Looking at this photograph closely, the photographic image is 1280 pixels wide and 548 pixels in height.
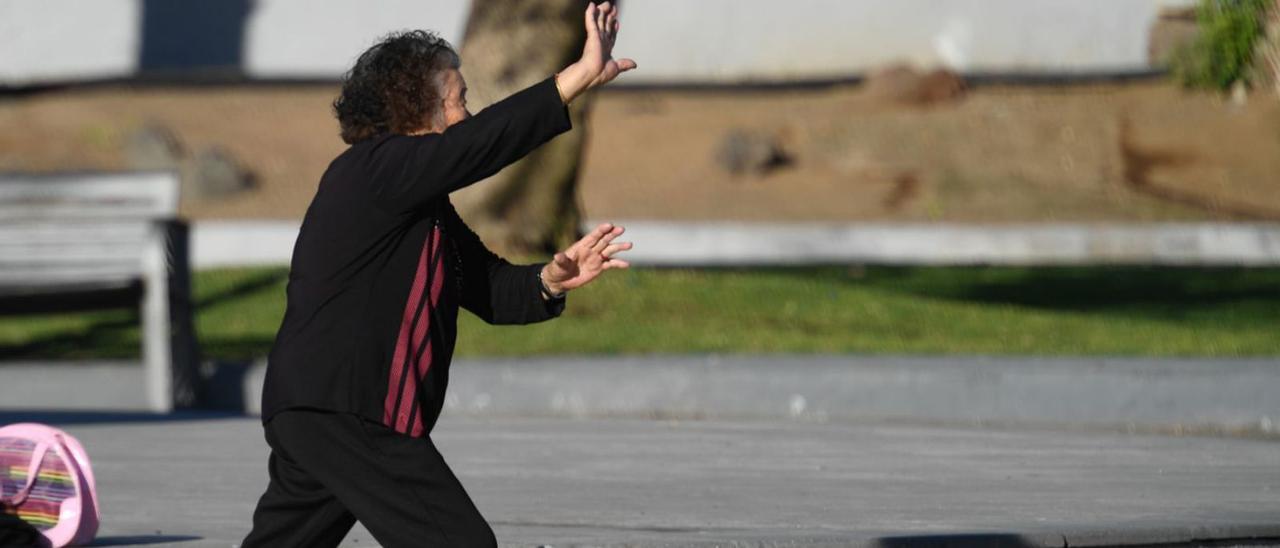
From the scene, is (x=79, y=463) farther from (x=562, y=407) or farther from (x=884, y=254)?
(x=884, y=254)

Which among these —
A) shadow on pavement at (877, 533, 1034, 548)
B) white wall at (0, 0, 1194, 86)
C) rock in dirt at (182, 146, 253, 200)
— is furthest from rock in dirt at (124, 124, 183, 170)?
shadow on pavement at (877, 533, 1034, 548)

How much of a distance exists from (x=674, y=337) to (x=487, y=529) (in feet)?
25.4

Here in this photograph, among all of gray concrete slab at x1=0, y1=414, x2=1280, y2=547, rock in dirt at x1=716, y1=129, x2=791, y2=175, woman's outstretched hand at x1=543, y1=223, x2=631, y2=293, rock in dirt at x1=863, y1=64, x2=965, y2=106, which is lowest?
gray concrete slab at x1=0, y1=414, x2=1280, y2=547

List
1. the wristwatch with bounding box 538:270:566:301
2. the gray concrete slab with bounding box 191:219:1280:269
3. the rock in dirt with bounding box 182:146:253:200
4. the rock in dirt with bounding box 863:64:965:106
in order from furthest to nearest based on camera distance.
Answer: the rock in dirt with bounding box 863:64:965:106, the rock in dirt with bounding box 182:146:253:200, the gray concrete slab with bounding box 191:219:1280:269, the wristwatch with bounding box 538:270:566:301

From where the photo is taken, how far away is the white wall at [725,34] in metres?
32.3

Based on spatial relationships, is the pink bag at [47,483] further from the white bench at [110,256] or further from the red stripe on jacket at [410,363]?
the white bench at [110,256]

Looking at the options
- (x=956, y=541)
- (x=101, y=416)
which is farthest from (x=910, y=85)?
(x=956, y=541)

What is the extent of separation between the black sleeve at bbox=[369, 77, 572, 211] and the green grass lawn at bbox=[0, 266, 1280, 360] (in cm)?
710

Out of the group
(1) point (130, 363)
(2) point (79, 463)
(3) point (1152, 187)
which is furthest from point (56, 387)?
(3) point (1152, 187)

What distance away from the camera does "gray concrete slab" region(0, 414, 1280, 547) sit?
6.04 meters

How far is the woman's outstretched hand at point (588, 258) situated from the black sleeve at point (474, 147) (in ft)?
1.07

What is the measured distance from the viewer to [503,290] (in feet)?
15.6

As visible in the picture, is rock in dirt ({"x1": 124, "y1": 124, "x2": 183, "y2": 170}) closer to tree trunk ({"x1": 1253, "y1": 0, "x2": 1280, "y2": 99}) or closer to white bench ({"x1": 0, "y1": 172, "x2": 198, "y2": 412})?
tree trunk ({"x1": 1253, "y1": 0, "x2": 1280, "y2": 99})

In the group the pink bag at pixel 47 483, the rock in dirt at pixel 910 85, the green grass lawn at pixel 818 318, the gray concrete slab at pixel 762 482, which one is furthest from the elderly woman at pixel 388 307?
the rock in dirt at pixel 910 85
